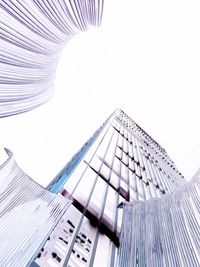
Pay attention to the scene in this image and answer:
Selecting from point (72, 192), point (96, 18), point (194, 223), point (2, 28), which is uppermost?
point (96, 18)

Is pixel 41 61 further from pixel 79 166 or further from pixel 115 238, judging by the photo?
pixel 115 238

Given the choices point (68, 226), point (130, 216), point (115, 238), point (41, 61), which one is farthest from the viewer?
point (41, 61)

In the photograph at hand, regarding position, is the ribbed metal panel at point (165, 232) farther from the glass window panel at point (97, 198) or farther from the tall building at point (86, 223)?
the glass window panel at point (97, 198)

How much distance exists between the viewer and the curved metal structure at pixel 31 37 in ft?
11.1

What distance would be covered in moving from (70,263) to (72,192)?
1.82 metres

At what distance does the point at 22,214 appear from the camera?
2393 mm

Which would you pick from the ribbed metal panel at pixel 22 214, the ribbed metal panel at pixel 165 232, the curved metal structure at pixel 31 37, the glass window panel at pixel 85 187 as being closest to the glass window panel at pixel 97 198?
the glass window panel at pixel 85 187

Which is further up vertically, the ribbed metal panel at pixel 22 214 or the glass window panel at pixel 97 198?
the ribbed metal panel at pixel 22 214

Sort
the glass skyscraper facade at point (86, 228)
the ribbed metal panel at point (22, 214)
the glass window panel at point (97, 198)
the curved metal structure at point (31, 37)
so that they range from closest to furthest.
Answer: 1. the ribbed metal panel at point (22, 214)
2. the glass skyscraper facade at point (86, 228)
3. the curved metal structure at point (31, 37)
4. the glass window panel at point (97, 198)

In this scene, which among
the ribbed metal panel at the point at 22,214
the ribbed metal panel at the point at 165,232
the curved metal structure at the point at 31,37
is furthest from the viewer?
the curved metal structure at the point at 31,37

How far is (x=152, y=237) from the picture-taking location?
309 cm

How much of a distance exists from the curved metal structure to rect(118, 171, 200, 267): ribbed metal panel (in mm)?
2935

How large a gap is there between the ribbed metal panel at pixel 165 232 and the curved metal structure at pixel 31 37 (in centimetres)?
293

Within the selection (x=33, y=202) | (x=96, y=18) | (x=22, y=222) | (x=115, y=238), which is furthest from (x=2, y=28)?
(x=115, y=238)
